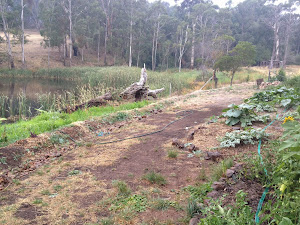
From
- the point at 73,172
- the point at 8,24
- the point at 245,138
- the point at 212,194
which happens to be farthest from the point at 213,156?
the point at 8,24

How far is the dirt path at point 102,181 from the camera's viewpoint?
8.70 feet

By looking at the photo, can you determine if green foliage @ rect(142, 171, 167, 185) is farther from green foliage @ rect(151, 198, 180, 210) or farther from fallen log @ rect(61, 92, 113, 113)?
fallen log @ rect(61, 92, 113, 113)

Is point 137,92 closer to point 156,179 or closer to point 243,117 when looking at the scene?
point 243,117

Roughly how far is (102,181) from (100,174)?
27cm

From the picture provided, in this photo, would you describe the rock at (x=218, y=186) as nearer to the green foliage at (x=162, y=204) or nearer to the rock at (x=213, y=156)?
the green foliage at (x=162, y=204)

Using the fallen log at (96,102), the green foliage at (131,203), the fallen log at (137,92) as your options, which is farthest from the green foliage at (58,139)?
the fallen log at (137,92)

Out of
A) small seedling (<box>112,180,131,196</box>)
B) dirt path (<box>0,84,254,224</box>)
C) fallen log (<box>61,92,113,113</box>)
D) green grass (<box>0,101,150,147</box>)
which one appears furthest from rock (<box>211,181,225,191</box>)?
fallen log (<box>61,92,113,113</box>)

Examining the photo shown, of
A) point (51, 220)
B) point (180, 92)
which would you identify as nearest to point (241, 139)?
point (51, 220)

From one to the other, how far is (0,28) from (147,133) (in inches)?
1557

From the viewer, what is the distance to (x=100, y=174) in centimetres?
378

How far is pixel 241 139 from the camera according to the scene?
4219mm

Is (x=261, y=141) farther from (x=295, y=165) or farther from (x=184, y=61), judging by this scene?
(x=184, y=61)

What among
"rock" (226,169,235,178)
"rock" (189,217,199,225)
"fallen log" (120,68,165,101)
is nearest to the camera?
"rock" (189,217,199,225)

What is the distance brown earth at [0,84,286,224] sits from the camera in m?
2.66
